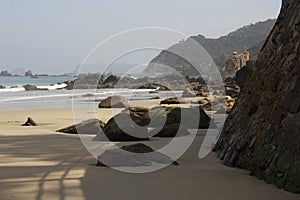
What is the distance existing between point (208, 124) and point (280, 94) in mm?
6545

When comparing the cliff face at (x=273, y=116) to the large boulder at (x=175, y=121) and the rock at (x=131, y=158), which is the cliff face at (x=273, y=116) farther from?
the large boulder at (x=175, y=121)

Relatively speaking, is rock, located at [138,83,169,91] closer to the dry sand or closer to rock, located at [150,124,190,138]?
rock, located at [150,124,190,138]

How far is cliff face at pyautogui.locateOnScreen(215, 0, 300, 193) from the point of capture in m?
4.76

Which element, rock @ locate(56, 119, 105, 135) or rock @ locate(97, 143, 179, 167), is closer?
rock @ locate(97, 143, 179, 167)

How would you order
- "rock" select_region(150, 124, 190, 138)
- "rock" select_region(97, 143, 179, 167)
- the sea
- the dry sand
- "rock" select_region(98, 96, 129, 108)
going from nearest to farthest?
the dry sand → "rock" select_region(97, 143, 179, 167) → "rock" select_region(150, 124, 190, 138) → "rock" select_region(98, 96, 129, 108) → the sea

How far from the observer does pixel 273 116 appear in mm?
5500

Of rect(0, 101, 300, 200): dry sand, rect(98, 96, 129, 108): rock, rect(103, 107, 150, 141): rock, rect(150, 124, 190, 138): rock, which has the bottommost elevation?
rect(98, 96, 129, 108): rock

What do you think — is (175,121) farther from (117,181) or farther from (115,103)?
(115,103)

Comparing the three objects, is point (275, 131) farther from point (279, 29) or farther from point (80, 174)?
point (80, 174)

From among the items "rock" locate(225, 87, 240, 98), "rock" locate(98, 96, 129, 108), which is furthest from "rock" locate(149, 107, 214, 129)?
"rock" locate(225, 87, 240, 98)

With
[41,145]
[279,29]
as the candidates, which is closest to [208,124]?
[41,145]

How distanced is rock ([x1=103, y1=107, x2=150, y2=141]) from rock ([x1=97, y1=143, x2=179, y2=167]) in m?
2.90

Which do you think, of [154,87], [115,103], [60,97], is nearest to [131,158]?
[115,103]

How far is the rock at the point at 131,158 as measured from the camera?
234 inches
